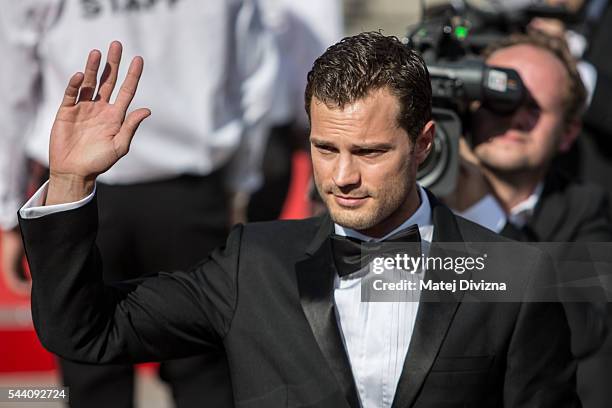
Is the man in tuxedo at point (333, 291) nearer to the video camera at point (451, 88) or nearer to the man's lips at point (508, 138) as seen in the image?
the video camera at point (451, 88)

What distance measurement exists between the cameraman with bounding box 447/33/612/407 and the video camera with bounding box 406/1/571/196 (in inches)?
3.7

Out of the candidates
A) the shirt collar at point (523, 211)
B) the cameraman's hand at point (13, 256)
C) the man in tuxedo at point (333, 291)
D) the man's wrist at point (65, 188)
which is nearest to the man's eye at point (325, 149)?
the man in tuxedo at point (333, 291)

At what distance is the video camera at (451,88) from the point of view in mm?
2914

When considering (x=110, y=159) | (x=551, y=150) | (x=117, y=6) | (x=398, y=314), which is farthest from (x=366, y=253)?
(x=117, y=6)

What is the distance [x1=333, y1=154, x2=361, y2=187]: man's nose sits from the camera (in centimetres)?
213

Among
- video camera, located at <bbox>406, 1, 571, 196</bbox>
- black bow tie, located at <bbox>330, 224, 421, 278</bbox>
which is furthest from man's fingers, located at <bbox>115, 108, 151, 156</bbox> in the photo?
video camera, located at <bbox>406, 1, 571, 196</bbox>

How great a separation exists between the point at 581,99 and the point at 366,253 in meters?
1.47

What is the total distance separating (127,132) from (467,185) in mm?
1275

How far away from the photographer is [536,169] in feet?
11.0

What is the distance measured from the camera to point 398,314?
7.39 ft

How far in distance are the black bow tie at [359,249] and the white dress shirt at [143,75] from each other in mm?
1333

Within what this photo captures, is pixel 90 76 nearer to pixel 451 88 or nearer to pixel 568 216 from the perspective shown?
pixel 451 88

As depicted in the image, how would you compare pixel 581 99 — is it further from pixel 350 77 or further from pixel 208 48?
pixel 350 77

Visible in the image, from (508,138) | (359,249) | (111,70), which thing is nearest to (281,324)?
(359,249)
